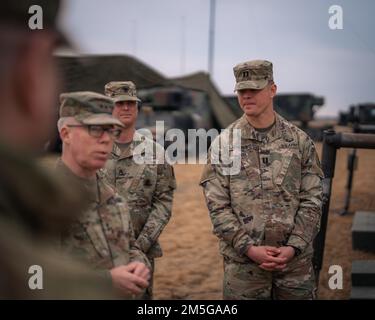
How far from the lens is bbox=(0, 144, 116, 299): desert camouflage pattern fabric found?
471mm

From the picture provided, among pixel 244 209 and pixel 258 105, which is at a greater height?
pixel 258 105

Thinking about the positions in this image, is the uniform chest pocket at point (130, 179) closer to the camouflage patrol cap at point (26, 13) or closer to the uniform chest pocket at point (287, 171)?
the uniform chest pocket at point (287, 171)

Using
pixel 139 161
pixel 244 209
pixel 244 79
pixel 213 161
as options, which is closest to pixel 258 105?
pixel 244 79

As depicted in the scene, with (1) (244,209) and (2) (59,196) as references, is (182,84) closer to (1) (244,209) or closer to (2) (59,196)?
(1) (244,209)

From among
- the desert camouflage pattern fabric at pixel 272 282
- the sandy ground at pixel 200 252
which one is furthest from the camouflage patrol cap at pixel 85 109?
the desert camouflage pattern fabric at pixel 272 282

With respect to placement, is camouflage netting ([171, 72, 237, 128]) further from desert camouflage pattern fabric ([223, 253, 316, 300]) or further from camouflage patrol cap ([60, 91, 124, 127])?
camouflage patrol cap ([60, 91, 124, 127])

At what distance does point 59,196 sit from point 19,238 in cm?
6

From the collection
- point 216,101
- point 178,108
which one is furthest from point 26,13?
point 178,108

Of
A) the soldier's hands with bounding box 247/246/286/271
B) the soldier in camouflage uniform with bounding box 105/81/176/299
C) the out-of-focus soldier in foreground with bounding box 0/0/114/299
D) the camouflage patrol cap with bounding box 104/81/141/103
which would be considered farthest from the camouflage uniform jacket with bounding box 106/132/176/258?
the out-of-focus soldier in foreground with bounding box 0/0/114/299

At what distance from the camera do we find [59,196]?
50cm

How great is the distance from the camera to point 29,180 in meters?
0.48

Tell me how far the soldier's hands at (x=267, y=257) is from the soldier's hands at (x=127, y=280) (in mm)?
725

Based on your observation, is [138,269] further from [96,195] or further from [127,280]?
[96,195]
